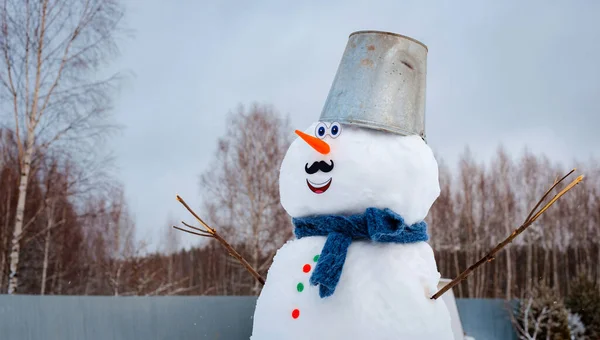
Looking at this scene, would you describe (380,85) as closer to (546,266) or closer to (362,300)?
(362,300)

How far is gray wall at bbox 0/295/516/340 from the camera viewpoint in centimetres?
595

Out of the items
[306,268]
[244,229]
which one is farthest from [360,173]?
[244,229]

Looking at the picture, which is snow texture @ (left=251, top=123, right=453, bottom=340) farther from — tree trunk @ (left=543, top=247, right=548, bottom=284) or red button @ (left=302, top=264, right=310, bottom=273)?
tree trunk @ (left=543, top=247, right=548, bottom=284)

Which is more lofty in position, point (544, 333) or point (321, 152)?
point (321, 152)

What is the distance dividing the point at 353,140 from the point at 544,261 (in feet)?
74.6

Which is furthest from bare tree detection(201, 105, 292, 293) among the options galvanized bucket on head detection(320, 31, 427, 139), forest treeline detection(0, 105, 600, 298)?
galvanized bucket on head detection(320, 31, 427, 139)

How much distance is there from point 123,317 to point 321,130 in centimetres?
409

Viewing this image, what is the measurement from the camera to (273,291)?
4016 mm

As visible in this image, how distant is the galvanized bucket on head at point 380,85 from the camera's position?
4066 mm

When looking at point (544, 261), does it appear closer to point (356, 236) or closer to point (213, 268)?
point (213, 268)

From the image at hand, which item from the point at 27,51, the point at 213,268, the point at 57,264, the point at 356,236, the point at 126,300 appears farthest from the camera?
the point at 213,268

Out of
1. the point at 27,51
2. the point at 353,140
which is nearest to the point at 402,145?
the point at 353,140

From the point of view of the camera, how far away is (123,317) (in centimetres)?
707

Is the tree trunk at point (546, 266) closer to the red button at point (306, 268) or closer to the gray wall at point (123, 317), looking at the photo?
the gray wall at point (123, 317)
